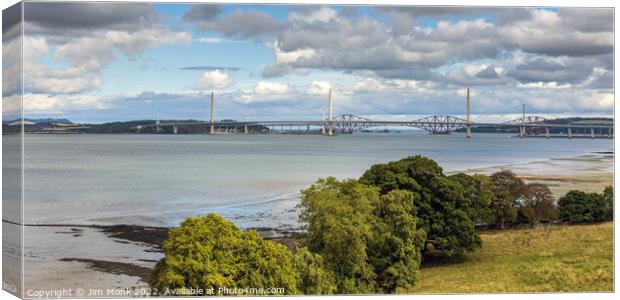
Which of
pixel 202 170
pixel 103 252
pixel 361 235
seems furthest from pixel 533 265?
pixel 202 170

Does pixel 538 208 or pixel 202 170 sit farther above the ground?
pixel 202 170

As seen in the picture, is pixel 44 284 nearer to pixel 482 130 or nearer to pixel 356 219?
pixel 356 219

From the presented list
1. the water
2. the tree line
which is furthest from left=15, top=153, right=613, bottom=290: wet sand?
the tree line

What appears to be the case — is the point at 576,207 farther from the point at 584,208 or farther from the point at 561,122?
the point at 561,122

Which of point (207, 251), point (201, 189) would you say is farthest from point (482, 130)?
point (207, 251)

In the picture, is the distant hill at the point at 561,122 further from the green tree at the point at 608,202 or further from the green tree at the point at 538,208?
the green tree at the point at 538,208

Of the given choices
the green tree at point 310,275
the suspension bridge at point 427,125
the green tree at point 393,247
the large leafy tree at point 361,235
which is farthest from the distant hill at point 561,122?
the green tree at point 310,275
